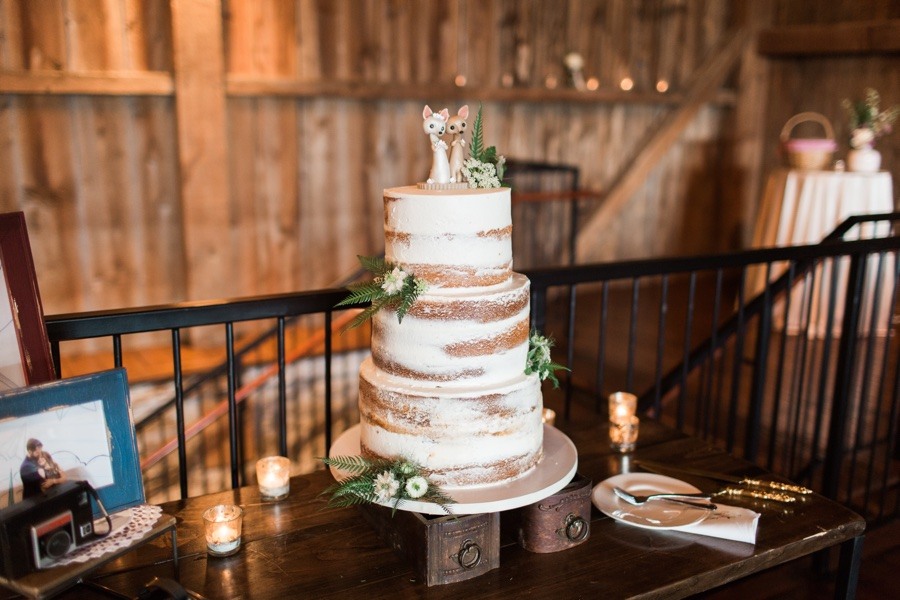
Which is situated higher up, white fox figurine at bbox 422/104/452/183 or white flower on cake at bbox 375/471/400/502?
white fox figurine at bbox 422/104/452/183

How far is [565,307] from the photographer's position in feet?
20.2

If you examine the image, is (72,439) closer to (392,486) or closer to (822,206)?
(392,486)

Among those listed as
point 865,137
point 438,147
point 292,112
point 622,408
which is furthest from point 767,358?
point 292,112

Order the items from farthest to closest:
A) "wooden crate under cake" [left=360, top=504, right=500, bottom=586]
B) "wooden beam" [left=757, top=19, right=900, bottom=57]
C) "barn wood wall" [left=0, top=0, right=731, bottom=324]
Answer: "wooden beam" [left=757, top=19, right=900, bottom=57]
"barn wood wall" [left=0, top=0, right=731, bottom=324]
"wooden crate under cake" [left=360, top=504, right=500, bottom=586]

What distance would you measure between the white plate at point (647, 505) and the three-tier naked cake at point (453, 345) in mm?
308

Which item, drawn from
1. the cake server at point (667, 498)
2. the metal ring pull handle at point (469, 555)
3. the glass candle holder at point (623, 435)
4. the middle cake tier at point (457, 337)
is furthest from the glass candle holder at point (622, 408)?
the metal ring pull handle at point (469, 555)

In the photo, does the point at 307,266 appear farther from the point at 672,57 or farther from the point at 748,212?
the point at 748,212

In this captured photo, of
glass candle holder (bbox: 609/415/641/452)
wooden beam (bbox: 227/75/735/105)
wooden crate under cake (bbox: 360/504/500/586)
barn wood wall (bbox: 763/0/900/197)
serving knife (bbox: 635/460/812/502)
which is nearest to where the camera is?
wooden crate under cake (bbox: 360/504/500/586)

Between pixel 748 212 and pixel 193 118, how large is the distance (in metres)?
4.94

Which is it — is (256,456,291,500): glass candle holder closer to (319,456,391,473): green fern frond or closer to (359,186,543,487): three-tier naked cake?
(319,456,391,473): green fern frond

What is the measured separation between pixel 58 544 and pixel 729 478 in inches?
58.7

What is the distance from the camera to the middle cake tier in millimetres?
1560

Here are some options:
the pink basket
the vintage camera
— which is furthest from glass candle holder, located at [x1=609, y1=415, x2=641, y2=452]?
the pink basket

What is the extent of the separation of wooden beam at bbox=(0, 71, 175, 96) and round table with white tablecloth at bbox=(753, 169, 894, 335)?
3997 millimetres
